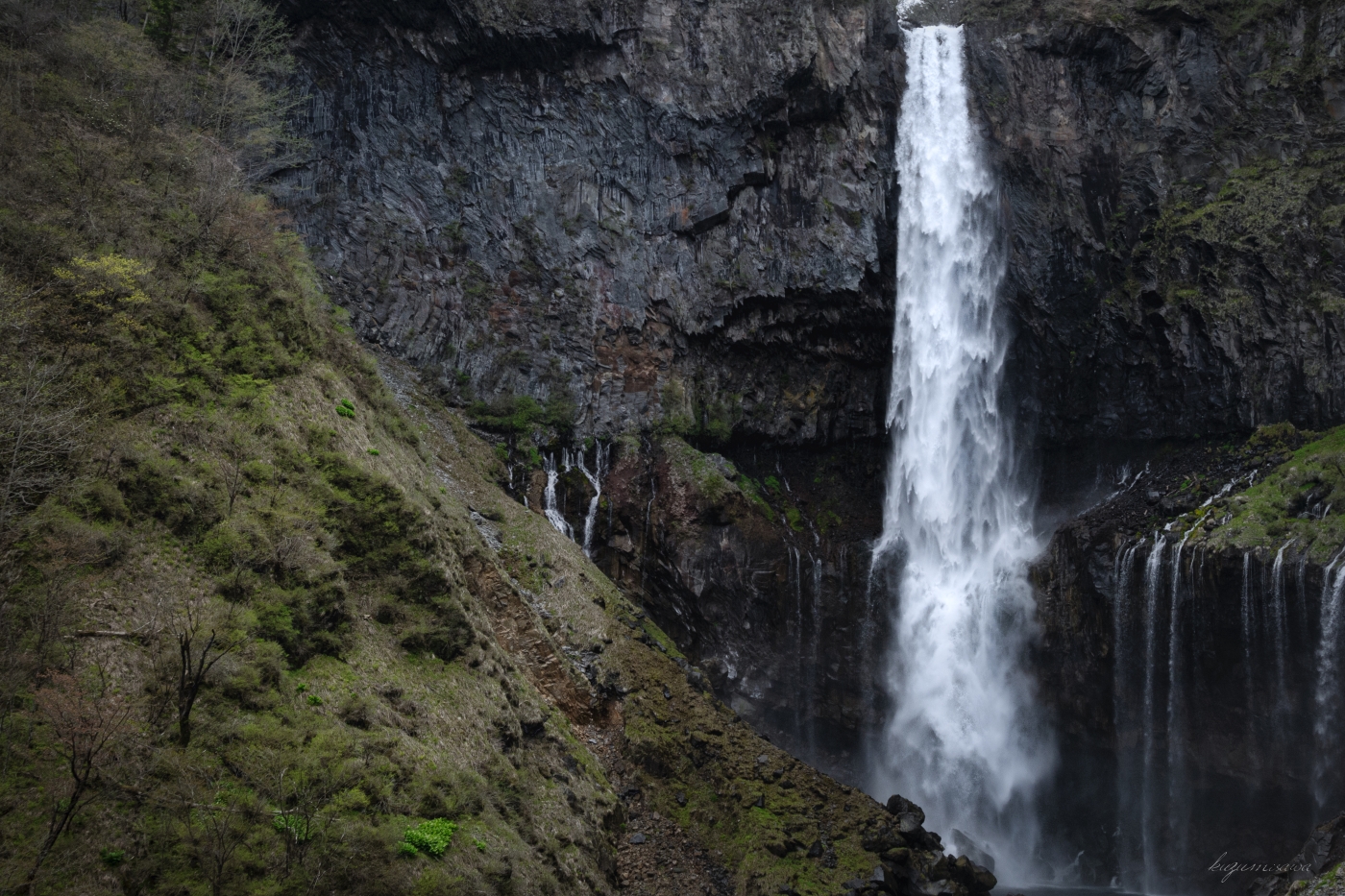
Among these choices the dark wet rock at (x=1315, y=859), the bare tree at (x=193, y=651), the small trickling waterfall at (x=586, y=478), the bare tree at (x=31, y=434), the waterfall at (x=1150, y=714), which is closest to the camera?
the bare tree at (x=193, y=651)

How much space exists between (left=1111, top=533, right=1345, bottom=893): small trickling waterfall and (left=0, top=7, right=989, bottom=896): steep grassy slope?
10249mm

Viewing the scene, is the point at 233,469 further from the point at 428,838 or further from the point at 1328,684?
the point at 1328,684

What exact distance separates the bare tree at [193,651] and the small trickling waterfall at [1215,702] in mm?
25238

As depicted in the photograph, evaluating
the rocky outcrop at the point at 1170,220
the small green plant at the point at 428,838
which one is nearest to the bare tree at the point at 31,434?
the small green plant at the point at 428,838

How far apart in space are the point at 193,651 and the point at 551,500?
18.0 metres

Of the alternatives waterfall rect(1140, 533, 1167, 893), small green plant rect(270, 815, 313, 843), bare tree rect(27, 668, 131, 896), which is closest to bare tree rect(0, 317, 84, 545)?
bare tree rect(27, 668, 131, 896)

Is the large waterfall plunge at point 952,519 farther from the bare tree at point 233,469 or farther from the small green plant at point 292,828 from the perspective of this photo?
the bare tree at point 233,469

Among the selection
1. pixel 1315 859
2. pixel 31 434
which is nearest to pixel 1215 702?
pixel 1315 859

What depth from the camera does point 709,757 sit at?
18359 mm

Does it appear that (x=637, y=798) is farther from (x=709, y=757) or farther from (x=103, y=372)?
(x=103, y=372)

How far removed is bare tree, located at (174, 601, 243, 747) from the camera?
8.81 meters

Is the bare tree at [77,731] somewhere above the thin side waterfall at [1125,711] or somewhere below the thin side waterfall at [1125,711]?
above

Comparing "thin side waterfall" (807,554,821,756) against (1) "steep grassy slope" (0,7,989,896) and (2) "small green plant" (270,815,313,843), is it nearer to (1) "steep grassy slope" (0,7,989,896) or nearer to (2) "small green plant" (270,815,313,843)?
(1) "steep grassy slope" (0,7,989,896)

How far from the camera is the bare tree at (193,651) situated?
8.81 metres
